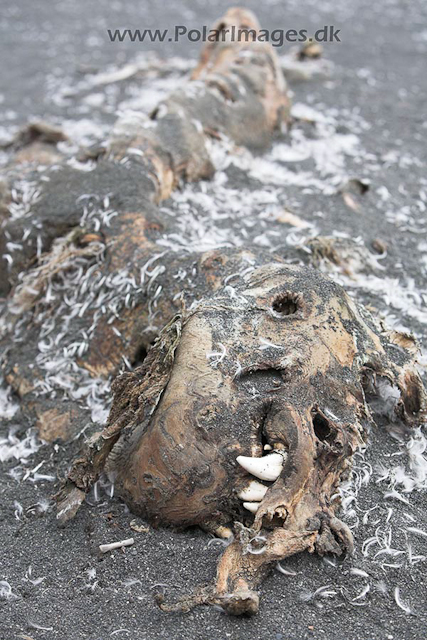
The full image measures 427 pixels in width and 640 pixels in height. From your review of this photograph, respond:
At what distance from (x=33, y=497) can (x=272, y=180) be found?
323cm

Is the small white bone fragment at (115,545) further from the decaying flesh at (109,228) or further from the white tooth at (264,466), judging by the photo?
the decaying flesh at (109,228)

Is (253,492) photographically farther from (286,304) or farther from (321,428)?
(286,304)

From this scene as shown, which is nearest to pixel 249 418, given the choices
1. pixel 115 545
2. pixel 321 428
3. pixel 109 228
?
pixel 321 428

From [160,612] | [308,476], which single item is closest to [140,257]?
[308,476]

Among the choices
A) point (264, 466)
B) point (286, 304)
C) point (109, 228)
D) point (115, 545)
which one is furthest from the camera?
point (109, 228)

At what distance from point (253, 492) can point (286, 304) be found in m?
0.86

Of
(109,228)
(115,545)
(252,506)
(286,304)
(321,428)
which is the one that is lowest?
(115,545)

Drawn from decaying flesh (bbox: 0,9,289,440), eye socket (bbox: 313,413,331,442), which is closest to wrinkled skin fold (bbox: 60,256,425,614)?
eye socket (bbox: 313,413,331,442)

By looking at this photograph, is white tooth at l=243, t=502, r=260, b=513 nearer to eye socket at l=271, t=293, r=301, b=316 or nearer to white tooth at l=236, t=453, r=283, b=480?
white tooth at l=236, t=453, r=283, b=480

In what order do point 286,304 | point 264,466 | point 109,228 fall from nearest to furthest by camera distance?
point 264,466
point 286,304
point 109,228

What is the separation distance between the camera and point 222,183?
5.24 meters

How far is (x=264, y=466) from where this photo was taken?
2709 millimetres

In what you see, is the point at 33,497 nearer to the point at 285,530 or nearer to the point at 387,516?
the point at 285,530

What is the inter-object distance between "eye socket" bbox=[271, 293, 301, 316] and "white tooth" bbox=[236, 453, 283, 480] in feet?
2.16
